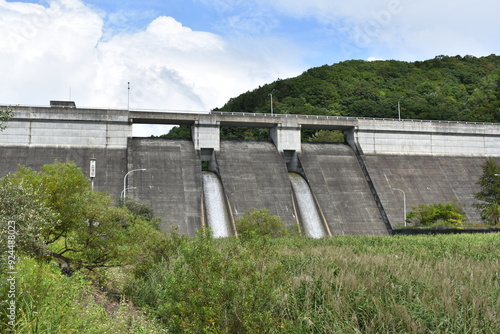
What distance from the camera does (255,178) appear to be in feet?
175

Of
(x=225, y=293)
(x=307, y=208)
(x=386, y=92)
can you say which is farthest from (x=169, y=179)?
(x=386, y=92)

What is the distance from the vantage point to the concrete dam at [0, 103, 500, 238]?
49.5 m

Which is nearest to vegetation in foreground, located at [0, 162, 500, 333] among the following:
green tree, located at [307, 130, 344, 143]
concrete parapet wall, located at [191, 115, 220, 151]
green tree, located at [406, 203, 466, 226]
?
concrete parapet wall, located at [191, 115, 220, 151]

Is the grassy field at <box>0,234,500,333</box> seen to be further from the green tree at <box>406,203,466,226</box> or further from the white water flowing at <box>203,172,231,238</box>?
the green tree at <box>406,203,466,226</box>

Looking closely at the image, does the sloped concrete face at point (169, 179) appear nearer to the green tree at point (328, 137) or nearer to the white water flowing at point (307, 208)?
the white water flowing at point (307, 208)

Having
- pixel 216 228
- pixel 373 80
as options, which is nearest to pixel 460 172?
pixel 216 228

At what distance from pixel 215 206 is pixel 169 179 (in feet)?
18.0

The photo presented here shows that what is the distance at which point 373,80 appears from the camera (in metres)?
109

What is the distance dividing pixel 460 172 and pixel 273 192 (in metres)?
26.2

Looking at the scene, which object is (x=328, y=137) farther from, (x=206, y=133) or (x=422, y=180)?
(x=206, y=133)

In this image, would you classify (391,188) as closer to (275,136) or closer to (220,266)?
(275,136)

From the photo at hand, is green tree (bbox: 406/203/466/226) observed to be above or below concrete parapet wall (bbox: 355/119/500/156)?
below

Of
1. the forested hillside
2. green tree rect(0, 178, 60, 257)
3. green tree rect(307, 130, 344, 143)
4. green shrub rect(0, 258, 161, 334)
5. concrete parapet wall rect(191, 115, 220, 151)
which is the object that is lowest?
green shrub rect(0, 258, 161, 334)

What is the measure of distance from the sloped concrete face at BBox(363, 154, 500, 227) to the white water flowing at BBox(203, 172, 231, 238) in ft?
58.8
